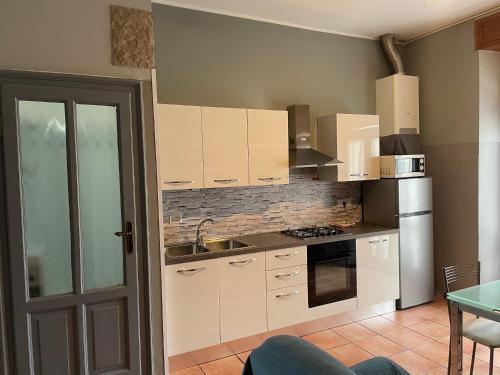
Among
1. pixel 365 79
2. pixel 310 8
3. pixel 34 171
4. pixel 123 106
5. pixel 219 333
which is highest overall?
pixel 310 8

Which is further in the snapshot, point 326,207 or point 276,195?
point 326,207

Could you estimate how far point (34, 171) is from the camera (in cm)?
226

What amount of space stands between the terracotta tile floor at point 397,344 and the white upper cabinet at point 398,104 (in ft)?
6.49

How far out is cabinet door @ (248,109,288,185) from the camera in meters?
3.29

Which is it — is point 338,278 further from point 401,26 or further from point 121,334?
point 401,26

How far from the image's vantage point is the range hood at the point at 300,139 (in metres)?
3.52

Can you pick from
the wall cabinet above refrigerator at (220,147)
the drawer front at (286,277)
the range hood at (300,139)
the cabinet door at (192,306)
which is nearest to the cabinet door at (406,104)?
the range hood at (300,139)

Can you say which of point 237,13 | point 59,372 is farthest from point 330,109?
point 59,372

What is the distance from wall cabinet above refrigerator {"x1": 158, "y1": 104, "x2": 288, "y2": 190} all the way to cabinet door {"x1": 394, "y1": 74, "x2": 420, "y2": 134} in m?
1.49

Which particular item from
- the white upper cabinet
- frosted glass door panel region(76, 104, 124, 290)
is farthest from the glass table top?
the white upper cabinet

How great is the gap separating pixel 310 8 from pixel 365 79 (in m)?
1.22

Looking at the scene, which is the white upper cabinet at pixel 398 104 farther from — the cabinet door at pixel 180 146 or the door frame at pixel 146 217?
the door frame at pixel 146 217

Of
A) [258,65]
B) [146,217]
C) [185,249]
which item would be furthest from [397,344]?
[258,65]

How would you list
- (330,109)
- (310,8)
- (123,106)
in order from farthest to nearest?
(330,109), (310,8), (123,106)
